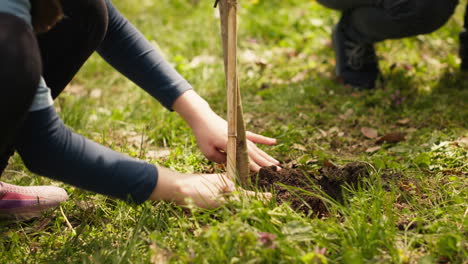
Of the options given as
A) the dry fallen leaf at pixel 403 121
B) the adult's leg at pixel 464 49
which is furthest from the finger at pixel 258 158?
the adult's leg at pixel 464 49

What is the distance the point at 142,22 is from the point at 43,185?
2668mm

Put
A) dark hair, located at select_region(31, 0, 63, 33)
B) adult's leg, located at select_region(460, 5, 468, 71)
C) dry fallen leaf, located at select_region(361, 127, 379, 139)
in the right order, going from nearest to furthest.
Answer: dark hair, located at select_region(31, 0, 63, 33) < dry fallen leaf, located at select_region(361, 127, 379, 139) < adult's leg, located at select_region(460, 5, 468, 71)

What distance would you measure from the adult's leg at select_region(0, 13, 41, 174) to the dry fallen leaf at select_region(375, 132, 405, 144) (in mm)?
1731

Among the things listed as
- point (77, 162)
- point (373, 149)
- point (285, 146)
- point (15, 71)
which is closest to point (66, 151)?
point (77, 162)

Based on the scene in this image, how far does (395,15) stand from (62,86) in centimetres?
195

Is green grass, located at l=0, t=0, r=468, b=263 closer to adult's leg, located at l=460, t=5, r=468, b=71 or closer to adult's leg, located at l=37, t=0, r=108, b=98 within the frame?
adult's leg, located at l=460, t=5, r=468, b=71

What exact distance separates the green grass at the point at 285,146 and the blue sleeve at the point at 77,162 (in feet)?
0.62

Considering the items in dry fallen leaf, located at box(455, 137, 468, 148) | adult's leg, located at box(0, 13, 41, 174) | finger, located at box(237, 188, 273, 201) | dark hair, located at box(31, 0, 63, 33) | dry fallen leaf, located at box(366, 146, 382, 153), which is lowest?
dry fallen leaf, located at box(366, 146, 382, 153)

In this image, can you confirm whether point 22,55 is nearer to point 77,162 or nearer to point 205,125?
point 77,162

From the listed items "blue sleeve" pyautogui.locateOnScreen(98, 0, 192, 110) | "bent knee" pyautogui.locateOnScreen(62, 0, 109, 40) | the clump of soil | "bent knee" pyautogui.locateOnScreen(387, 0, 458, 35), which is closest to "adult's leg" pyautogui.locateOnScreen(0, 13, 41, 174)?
"bent knee" pyautogui.locateOnScreen(62, 0, 109, 40)

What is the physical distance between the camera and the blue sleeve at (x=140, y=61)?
1.84 m

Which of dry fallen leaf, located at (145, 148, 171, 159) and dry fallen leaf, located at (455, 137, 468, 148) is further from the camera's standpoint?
dry fallen leaf, located at (145, 148, 171, 159)

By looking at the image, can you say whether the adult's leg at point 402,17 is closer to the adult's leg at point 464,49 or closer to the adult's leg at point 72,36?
the adult's leg at point 464,49

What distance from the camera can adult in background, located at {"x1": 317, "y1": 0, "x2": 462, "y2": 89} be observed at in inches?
108
